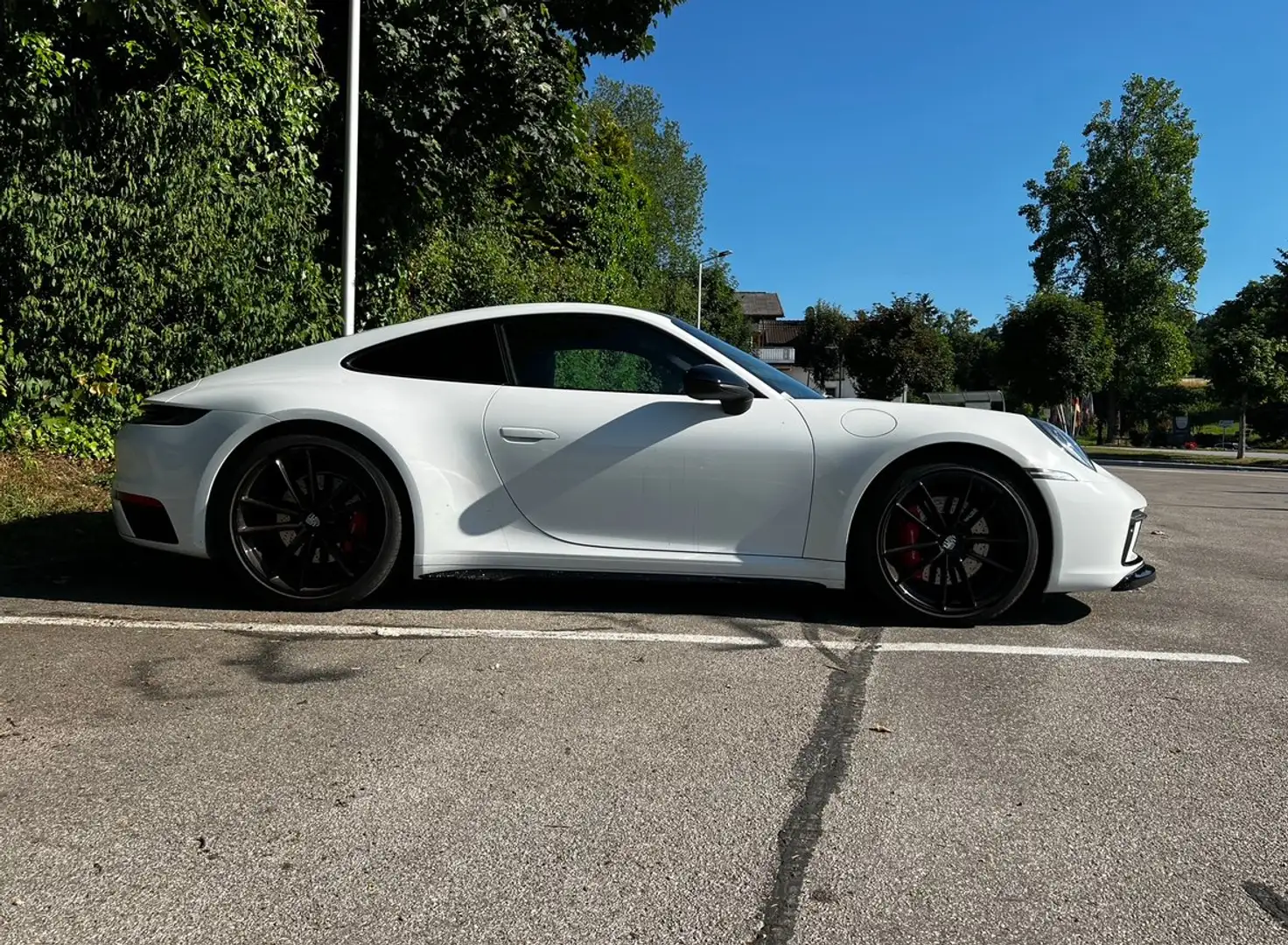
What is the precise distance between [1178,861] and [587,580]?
3.14 metres

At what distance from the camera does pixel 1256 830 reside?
212cm

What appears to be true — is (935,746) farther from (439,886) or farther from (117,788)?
(117,788)

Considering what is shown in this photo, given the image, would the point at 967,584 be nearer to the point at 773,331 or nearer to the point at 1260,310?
the point at 1260,310

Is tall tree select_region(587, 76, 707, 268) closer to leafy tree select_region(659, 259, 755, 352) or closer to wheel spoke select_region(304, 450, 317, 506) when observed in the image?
leafy tree select_region(659, 259, 755, 352)

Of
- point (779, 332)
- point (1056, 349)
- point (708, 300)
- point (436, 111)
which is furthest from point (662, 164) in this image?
point (779, 332)

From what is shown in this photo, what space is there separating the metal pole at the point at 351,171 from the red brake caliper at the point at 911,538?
20.7ft

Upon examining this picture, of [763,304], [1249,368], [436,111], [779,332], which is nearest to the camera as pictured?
[436,111]

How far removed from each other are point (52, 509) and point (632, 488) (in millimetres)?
4113

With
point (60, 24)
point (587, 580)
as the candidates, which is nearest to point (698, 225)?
point (60, 24)

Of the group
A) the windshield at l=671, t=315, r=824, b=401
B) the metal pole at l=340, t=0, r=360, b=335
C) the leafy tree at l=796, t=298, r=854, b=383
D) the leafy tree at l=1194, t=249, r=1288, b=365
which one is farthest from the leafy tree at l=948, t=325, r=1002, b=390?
the windshield at l=671, t=315, r=824, b=401

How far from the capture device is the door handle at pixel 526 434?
3.93 meters

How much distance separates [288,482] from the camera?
396cm

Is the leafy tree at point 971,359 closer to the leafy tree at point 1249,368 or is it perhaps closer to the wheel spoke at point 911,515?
the leafy tree at point 1249,368

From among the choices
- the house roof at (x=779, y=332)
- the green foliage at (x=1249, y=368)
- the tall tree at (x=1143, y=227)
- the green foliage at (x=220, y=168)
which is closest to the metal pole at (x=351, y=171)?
the green foliage at (x=220, y=168)
